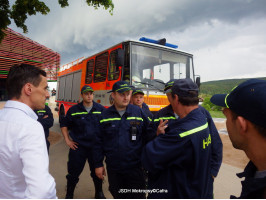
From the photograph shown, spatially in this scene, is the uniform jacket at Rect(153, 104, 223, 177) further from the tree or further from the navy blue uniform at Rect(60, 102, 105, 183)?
the tree

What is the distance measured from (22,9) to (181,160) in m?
7.16

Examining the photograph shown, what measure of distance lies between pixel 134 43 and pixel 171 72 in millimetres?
1428

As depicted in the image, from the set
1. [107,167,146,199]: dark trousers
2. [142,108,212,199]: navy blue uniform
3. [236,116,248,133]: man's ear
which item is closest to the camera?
[236,116,248,133]: man's ear

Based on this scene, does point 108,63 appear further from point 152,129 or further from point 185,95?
point 185,95

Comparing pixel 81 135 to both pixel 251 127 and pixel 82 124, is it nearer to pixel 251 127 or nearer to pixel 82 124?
pixel 82 124

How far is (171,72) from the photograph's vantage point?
5.62 m

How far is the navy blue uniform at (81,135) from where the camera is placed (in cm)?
338

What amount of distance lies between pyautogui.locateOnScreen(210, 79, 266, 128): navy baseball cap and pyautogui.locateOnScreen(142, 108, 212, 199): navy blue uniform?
457 mm

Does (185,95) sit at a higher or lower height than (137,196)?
higher

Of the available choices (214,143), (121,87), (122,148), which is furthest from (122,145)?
(214,143)

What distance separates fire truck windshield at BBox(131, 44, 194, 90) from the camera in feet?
16.6

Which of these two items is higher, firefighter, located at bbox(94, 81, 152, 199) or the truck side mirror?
the truck side mirror

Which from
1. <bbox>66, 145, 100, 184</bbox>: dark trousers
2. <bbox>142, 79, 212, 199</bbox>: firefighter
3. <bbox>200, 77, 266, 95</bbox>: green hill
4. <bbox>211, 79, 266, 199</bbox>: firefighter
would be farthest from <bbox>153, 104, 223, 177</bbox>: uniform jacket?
<bbox>200, 77, 266, 95</bbox>: green hill

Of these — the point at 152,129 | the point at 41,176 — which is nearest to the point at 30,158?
the point at 41,176
